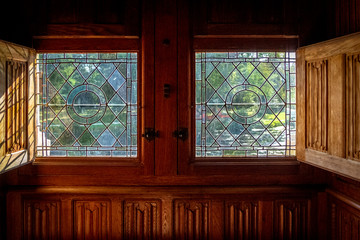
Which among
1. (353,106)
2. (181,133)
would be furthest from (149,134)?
(353,106)

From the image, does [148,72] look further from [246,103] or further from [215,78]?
[246,103]

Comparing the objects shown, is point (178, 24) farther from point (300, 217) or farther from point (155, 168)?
point (300, 217)

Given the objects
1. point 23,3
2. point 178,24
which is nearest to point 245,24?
point 178,24

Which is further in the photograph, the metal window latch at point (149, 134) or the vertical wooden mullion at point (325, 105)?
the metal window latch at point (149, 134)

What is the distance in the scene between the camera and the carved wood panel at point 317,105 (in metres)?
1.74

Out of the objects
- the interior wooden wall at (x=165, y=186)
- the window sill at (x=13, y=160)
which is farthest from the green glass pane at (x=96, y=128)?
the window sill at (x=13, y=160)

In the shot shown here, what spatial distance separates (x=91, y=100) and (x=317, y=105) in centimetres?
155

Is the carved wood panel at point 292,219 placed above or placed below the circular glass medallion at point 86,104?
below

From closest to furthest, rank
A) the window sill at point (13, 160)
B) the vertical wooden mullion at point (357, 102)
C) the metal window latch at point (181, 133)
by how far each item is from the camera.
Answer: the vertical wooden mullion at point (357, 102)
the window sill at point (13, 160)
the metal window latch at point (181, 133)

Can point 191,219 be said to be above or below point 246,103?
below

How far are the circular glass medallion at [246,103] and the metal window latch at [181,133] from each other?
39 centimetres

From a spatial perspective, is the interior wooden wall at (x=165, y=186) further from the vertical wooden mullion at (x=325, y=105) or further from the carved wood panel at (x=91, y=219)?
the vertical wooden mullion at (x=325, y=105)

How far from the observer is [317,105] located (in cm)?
181

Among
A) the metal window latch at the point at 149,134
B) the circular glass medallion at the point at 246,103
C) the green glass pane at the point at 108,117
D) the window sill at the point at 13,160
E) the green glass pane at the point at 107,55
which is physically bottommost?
the window sill at the point at 13,160
